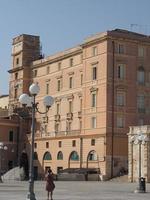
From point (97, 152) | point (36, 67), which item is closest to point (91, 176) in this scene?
point (97, 152)

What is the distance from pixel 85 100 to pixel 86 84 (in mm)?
2371

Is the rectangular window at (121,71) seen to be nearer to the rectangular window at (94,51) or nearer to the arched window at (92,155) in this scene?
the rectangular window at (94,51)

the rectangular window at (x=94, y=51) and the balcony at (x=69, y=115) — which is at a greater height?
the rectangular window at (x=94, y=51)

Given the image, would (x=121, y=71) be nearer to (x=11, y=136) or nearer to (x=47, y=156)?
(x=47, y=156)

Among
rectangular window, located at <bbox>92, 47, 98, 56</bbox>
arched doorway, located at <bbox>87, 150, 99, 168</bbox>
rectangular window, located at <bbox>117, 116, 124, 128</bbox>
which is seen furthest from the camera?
rectangular window, located at <bbox>92, 47, 98, 56</bbox>

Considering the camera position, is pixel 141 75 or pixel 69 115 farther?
pixel 69 115

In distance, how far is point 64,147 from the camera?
8462 cm

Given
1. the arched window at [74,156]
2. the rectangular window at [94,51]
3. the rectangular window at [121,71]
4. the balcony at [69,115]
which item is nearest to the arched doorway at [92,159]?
the arched window at [74,156]

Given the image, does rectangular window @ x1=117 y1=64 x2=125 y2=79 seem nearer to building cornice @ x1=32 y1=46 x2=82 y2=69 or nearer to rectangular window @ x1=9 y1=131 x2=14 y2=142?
building cornice @ x1=32 y1=46 x2=82 y2=69

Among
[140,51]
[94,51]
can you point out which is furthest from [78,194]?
[140,51]

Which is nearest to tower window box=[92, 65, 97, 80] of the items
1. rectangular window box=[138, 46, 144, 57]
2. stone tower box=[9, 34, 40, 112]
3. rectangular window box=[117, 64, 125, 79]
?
rectangular window box=[117, 64, 125, 79]

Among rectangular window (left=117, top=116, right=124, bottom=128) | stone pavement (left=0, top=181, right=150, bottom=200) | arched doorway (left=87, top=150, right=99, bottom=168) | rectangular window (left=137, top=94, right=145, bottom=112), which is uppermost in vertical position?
rectangular window (left=137, top=94, right=145, bottom=112)

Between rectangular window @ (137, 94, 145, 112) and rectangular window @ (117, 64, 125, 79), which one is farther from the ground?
rectangular window @ (117, 64, 125, 79)

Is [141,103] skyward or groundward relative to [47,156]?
skyward
